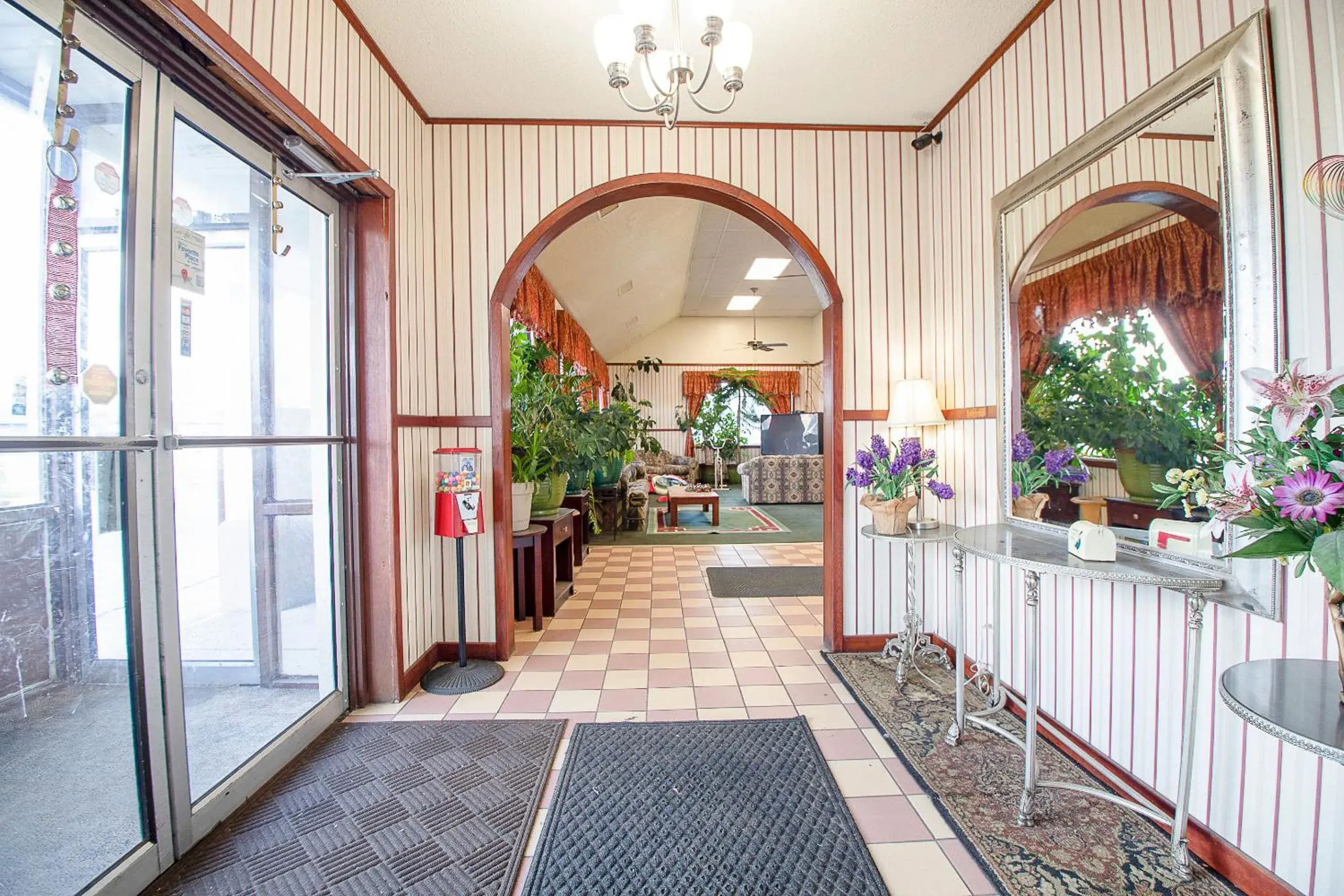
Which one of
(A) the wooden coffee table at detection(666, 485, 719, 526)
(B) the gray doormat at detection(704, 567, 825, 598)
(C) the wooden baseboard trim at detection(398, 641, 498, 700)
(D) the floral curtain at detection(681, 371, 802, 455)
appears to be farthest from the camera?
(D) the floral curtain at detection(681, 371, 802, 455)

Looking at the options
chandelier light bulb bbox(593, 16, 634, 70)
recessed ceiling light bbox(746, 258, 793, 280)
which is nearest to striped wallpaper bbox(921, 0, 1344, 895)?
chandelier light bulb bbox(593, 16, 634, 70)

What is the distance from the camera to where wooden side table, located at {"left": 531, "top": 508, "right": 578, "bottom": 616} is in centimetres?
351

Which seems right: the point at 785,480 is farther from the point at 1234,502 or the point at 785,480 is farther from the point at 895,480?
the point at 1234,502

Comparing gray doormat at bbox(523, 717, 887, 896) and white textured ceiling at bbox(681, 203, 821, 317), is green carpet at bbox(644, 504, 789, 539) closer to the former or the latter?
white textured ceiling at bbox(681, 203, 821, 317)

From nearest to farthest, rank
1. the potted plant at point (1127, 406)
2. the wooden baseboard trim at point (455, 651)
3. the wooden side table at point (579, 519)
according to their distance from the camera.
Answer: the potted plant at point (1127, 406), the wooden baseboard trim at point (455, 651), the wooden side table at point (579, 519)

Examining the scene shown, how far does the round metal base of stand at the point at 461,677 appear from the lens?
8.29 feet

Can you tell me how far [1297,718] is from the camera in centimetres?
88

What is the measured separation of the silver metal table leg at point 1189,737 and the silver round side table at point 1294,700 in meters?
0.24

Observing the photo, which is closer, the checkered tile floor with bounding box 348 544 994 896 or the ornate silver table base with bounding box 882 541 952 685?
the checkered tile floor with bounding box 348 544 994 896

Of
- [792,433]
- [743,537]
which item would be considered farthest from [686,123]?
→ [792,433]

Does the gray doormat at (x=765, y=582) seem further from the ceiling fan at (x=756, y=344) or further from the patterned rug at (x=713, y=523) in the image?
the ceiling fan at (x=756, y=344)

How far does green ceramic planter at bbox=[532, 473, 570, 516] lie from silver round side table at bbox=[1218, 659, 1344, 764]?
123 inches

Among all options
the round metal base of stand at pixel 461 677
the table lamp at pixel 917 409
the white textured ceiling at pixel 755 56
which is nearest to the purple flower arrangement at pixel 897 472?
the table lamp at pixel 917 409

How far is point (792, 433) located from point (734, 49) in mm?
8795
